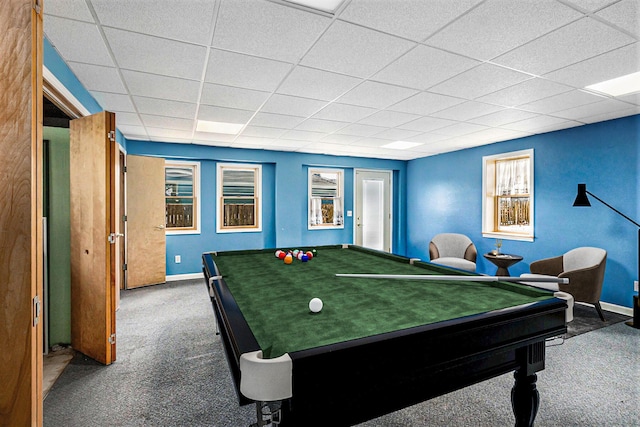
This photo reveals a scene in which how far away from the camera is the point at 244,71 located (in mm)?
2574

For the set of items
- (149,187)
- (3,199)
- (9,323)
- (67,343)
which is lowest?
(67,343)

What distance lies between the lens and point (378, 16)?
6.05 feet

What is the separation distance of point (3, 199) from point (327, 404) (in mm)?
1253

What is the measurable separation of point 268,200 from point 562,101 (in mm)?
4760

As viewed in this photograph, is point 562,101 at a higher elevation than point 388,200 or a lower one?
higher

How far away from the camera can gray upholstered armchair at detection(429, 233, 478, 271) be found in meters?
5.16

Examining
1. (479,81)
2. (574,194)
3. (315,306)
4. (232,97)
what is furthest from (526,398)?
(574,194)

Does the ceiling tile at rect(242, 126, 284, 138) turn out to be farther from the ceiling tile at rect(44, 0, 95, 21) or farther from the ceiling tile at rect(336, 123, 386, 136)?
the ceiling tile at rect(44, 0, 95, 21)

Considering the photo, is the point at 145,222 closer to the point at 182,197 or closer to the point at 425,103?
the point at 182,197

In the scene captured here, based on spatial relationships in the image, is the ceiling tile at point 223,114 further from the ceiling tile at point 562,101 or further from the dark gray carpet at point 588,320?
the dark gray carpet at point 588,320

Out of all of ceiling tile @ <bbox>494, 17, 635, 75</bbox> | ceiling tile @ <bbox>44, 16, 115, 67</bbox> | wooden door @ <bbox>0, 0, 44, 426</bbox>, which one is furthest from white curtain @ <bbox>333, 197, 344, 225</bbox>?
wooden door @ <bbox>0, 0, 44, 426</bbox>

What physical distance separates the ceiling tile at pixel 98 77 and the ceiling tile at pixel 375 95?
6.73ft

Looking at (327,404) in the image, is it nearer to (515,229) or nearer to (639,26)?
(639,26)

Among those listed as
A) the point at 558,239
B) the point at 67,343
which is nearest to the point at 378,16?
the point at 67,343
